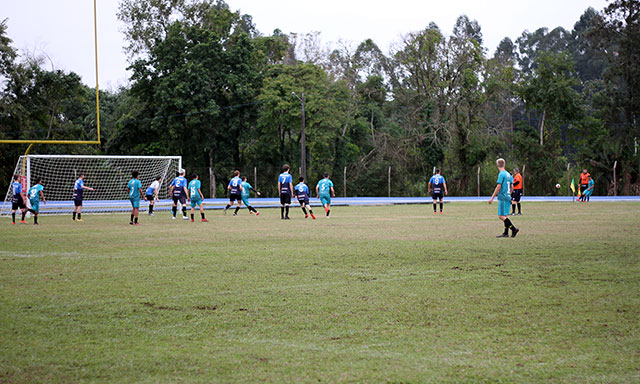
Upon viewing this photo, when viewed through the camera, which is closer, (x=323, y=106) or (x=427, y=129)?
(x=323, y=106)

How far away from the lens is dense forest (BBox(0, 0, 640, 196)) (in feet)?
160

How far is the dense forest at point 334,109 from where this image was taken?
4888cm

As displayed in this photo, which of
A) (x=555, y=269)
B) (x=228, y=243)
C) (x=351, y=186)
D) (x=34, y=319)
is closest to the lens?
(x=34, y=319)

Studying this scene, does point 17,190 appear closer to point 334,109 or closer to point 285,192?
point 285,192

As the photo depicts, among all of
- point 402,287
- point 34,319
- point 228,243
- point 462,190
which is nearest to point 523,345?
point 402,287

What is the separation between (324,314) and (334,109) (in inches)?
1737

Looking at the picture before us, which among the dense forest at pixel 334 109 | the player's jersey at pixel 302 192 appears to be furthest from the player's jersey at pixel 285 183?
the dense forest at pixel 334 109

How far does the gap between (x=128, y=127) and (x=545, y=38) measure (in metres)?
77.6

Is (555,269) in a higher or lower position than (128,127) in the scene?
lower

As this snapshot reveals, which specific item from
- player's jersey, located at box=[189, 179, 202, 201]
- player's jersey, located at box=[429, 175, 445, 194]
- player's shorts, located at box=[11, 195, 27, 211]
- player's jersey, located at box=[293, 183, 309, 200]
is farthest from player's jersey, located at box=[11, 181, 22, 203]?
player's jersey, located at box=[429, 175, 445, 194]

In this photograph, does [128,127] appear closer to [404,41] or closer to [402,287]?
[404,41]

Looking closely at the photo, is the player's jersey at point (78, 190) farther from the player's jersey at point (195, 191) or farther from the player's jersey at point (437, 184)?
the player's jersey at point (437, 184)

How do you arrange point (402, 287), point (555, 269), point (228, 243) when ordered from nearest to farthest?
1. point (402, 287)
2. point (555, 269)
3. point (228, 243)

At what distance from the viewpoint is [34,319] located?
6.62 metres
